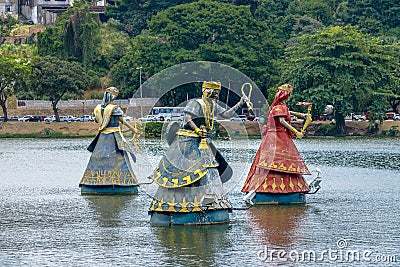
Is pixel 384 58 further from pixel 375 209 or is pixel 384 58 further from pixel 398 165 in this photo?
pixel 375 209

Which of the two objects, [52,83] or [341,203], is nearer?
[341,203]

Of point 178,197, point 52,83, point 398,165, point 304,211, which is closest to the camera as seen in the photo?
point 178,197

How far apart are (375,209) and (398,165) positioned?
2116 cm

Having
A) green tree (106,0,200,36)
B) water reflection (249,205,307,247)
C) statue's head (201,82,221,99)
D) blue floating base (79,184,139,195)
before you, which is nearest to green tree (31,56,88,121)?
green tree (106,0,200,36)

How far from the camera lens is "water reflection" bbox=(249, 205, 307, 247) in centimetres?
2670

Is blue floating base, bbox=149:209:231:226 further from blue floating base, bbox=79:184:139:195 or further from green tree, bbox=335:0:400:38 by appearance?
green tree, bbox=335:0:400:38

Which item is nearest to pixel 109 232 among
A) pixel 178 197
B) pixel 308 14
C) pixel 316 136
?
pixel 178 197

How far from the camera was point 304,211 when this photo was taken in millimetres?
31844

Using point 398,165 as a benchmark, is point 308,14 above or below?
above

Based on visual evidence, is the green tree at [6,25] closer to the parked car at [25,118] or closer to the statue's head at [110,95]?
the parked car at [25,118]

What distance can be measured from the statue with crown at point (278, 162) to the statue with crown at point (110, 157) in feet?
13.7

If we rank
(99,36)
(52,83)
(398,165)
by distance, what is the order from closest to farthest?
(398,165) → (52,83) → (99,36)

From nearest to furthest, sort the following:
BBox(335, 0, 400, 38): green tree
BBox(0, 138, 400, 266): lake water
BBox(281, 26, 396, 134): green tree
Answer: BBox(0, 138, 400, 266): lake water < BBox(281, 26, 396, 134): green tree < BBox(335, 0, 400, 38): green tree

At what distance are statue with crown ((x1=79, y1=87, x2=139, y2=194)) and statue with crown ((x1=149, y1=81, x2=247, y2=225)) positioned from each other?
726cm
